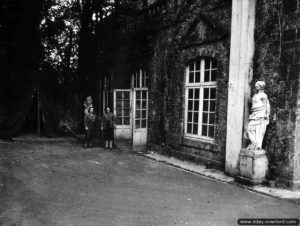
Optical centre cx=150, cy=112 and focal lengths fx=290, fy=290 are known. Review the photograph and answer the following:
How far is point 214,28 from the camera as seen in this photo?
8.19 m

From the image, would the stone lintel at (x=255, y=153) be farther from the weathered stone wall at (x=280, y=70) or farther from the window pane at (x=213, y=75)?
the window pane at (x=213, y=75)

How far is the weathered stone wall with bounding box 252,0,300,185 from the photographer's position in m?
6.34

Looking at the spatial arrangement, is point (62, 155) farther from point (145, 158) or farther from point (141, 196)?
point (141, 196)

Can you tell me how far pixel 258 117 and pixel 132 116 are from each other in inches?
233

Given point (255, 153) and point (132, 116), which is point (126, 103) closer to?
point (132, 116)

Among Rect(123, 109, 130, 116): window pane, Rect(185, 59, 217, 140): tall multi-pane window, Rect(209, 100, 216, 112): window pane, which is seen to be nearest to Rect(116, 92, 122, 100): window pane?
Rect(123, 109, 130, 116): window pane

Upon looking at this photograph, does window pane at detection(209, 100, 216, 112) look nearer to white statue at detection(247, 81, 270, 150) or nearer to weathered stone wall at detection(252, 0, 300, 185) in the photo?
weathered stone wall at detection(252, 0, 300, 185)

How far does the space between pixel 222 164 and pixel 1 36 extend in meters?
10.9

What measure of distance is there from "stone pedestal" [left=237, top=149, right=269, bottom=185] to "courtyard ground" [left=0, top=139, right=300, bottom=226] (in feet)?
1.39

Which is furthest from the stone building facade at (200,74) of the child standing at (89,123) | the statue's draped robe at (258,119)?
the child standing at (89,123)

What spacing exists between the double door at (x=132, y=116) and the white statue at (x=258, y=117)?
541 cm

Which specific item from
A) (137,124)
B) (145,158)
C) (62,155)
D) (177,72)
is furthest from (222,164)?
(62,155)

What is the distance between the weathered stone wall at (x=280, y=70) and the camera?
6344 mm

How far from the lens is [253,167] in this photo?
6621 mm
